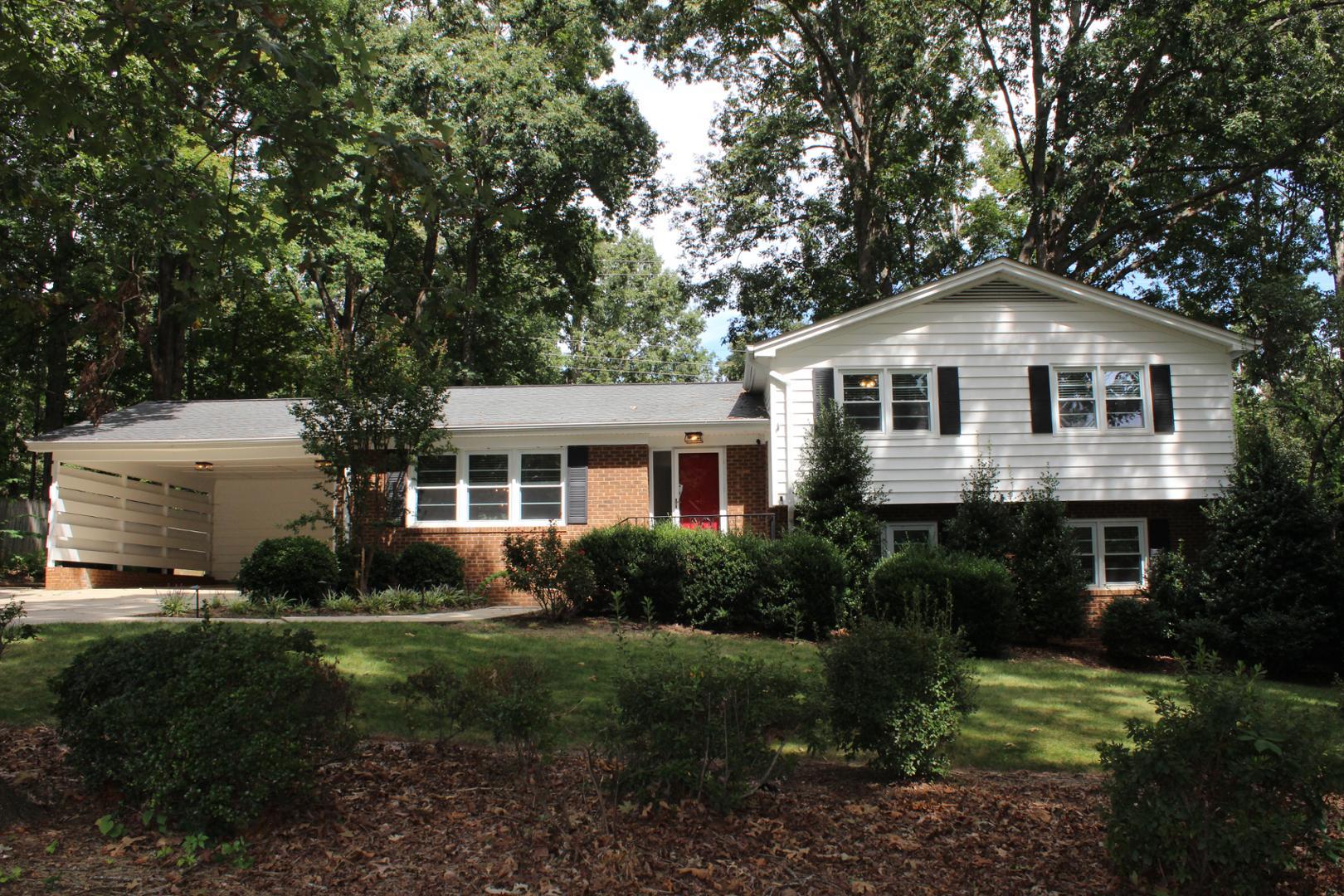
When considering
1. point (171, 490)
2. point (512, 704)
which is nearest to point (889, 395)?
point (512, 704)

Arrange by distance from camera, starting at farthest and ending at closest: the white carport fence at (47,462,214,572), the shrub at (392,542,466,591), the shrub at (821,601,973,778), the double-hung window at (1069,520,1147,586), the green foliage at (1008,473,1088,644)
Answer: the white carport fence at (47,462,214,572) → the double-hung window at (1069,520,1147,586) → the shrub at (392,542,466,591) → the green foliage at (1008,473,1088,644) → the shrub at (821,601,973,778)

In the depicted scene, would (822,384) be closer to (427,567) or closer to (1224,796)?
Answer: (427,567)

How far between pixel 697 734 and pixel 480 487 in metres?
12.8

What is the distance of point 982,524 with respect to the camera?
14680 mm

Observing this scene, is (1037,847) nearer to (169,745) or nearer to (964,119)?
(169,745)

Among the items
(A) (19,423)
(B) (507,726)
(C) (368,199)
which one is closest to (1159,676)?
(B) (507,726)

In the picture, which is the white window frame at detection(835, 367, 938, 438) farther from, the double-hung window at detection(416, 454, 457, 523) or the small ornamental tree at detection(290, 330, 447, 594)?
the double-hung window at detection(416, 454, 457, 523)

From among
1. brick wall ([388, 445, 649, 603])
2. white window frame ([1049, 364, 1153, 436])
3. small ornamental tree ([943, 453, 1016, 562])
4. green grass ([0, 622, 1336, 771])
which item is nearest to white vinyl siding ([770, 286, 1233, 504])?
white window frame ([1049, 364, 1153, 436])

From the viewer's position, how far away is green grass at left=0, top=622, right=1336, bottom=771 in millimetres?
7094

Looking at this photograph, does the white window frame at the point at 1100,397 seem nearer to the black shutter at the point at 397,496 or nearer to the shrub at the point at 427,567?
the shrub at the point at 427,567

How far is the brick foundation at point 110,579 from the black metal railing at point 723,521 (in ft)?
33.1

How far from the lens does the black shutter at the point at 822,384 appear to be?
52.3 feet

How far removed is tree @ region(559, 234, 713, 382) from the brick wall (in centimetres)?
2482

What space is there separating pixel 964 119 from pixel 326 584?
1820 centimetres
